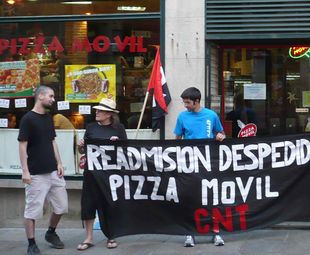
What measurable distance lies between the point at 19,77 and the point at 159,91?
7.47 ft

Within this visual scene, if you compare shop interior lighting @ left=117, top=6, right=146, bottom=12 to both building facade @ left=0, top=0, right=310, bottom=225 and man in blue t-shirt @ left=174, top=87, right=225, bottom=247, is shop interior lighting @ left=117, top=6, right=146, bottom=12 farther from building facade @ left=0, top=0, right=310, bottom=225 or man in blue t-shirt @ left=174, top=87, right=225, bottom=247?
man in blue t-shirt @ left=174, top=87, right=225, bottom=247

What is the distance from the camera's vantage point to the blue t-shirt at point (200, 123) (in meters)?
7.18

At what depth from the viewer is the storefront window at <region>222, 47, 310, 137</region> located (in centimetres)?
877

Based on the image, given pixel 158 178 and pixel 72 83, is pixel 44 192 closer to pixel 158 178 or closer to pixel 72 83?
pixel 158 178

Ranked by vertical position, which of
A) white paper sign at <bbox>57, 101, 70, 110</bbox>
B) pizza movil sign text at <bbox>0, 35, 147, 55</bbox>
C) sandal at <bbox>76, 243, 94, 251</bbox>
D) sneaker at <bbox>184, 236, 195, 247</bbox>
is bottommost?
sandal at <bbox>76, 243, 94, 251</bbox>

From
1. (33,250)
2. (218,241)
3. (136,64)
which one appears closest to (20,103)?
(136,64)

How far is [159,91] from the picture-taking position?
8.39m

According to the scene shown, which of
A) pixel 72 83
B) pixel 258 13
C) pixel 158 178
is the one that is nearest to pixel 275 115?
pixel 258 13

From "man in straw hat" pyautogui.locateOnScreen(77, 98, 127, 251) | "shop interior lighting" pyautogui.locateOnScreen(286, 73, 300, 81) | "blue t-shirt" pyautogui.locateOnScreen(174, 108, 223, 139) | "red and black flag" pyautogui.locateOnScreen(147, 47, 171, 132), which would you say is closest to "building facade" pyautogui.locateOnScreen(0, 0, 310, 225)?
"shop interior lighting" pyautogui.locateOnScreen(286, 73, 300, 81)

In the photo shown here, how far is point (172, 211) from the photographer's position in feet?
23.5

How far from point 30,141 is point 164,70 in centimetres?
242

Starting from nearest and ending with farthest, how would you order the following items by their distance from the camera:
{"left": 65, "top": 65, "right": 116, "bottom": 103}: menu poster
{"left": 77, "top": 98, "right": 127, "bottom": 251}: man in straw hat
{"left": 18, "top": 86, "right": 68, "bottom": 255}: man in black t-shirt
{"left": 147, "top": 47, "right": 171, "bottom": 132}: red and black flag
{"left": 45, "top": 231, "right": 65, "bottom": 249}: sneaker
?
{"left": 18, "top": 86, "right": 68, "bottom": 255}: man in black t-shirt, {"left": 77, "top": 98, "right": 127, "bottom": 251}: man in straw hat, {"left": 45, "top": 231, "right": 65, "bottom": 249}: sneaker, {"left": 147, "top": 47, "right": 171, "bottom": 132}: red and black flag, {"left": 65, "top": 65, "right": 116, "bottom": 103}: menu poster

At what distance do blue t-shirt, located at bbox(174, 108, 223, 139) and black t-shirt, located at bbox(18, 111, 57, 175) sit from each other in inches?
64.3

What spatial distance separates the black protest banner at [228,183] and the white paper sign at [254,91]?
180 cm
